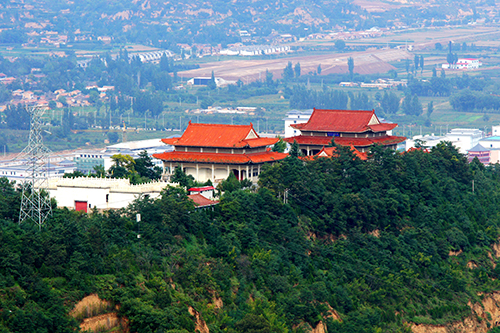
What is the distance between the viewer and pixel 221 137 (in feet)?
237

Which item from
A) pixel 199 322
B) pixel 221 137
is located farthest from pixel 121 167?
pixel 199 322

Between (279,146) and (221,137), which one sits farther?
(279,146)

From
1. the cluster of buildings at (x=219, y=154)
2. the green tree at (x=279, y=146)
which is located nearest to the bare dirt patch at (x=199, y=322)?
the cluster of buildings at (x=219, y=154)

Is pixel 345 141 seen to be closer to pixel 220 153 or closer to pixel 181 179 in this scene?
pixel 220 153

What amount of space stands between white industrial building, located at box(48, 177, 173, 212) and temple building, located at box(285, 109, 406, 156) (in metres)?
22.5

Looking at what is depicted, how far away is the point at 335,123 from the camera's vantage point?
83.0 metres

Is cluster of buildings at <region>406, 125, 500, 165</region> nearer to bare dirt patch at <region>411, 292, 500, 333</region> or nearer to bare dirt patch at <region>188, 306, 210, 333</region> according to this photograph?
bare dirt patch at <region>411, 292, 500, 333</region>

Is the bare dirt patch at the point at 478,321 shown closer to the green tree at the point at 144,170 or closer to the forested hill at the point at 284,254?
Answer: the forested hill at the point at 284,254

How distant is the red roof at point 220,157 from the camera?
232 ft

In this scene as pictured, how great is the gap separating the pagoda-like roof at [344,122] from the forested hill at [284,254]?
4.68 metres

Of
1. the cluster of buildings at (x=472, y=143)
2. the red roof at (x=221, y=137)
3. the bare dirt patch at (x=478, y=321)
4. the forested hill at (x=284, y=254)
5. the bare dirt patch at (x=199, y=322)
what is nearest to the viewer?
the forested hill at (x=284, y=254)

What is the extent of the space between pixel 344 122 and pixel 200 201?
977 inches

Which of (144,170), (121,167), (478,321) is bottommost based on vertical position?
(478,321)

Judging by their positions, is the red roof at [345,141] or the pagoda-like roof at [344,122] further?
the pagoda-like roof at [344,122]
